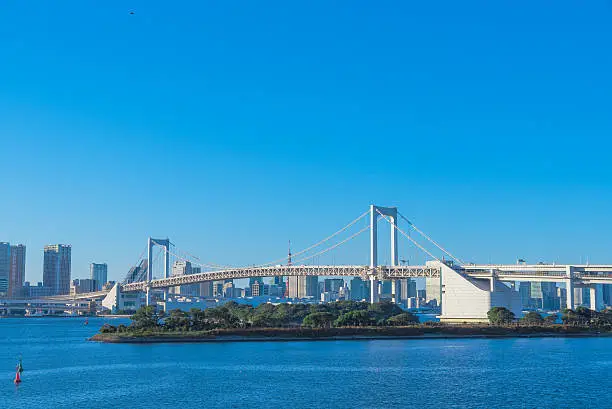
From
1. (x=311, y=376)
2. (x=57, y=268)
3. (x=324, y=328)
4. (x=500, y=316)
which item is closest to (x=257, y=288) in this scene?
(x=57, y=268)

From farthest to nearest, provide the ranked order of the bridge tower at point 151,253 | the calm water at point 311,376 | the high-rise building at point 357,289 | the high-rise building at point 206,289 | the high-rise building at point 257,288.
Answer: the high-rise building at point 257,288 < the high-rise building at point 357,289 < the high-rise building at point 206,289 < the bridge tower at point 151,253 < the calm water at point 311,376

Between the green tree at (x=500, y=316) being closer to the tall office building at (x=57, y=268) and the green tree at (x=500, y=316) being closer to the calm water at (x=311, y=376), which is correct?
the calm water at (x=311, y=376)

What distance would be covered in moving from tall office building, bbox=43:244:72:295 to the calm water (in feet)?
383

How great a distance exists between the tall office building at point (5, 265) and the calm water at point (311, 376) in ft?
356

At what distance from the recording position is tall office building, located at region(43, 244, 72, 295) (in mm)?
155125

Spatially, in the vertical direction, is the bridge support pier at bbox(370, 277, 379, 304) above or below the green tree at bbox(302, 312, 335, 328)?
above

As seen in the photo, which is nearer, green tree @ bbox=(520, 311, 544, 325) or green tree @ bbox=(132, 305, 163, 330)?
green tree @ bbox=(132, 305, 163, 330)

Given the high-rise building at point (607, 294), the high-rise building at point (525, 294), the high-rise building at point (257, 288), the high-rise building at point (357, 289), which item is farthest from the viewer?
the high-rise building at point (257, 288)

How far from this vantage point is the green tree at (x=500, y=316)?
52.1m

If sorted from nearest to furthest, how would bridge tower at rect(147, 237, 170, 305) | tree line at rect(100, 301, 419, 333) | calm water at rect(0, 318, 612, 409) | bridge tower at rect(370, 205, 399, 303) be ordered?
1. calm water at rect(0, 318, 612, 409)
2. tree line at rect(100, 301, 419, 333)
3. bridge tower at rect(370, 205, 399, 303)
4. bridge tower at rect(147, 237, 170, 305)

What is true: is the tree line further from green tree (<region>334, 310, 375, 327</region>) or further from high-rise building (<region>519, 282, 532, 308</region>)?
high-rise building (<region>519, 282, 532, 308</region>)

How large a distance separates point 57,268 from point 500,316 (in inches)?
4807

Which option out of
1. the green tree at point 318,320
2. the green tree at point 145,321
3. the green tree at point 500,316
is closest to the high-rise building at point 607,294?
the green tree at point 500,316

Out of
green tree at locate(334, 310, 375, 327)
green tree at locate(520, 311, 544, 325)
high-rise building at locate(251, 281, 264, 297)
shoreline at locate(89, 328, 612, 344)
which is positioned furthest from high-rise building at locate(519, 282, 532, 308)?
green tree at locate(334, 310, 375, 327)
